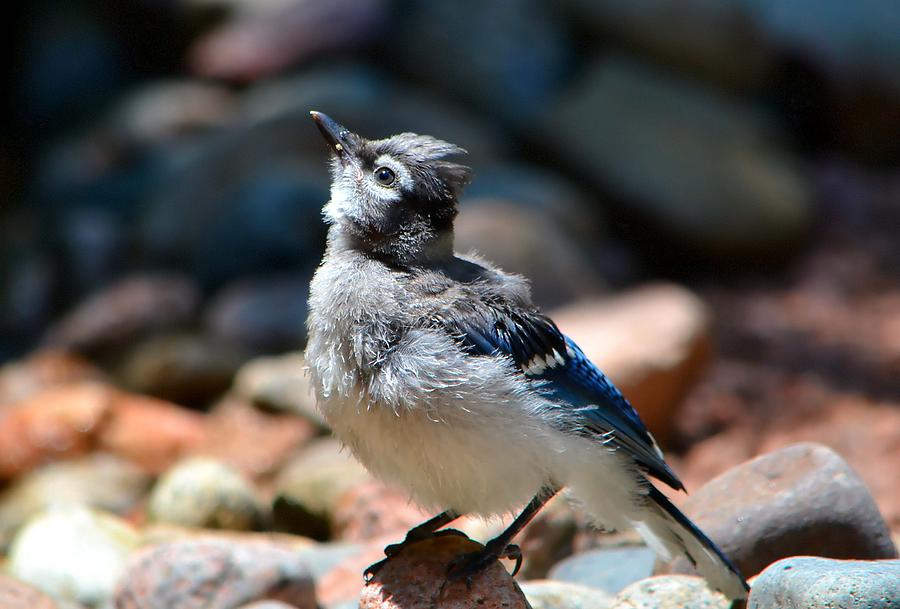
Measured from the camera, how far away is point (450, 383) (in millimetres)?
3436

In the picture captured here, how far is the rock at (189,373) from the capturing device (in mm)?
7945

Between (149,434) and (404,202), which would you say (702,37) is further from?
(404,202)

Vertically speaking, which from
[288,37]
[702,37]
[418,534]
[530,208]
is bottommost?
[418,534]

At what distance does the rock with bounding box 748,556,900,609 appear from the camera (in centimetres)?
293

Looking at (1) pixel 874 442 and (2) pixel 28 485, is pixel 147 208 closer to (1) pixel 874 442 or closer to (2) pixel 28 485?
(2) pixel 28 485

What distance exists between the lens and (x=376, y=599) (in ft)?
11.3

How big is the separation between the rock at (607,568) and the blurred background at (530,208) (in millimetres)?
1904

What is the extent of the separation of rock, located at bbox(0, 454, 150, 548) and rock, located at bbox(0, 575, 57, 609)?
7.48 feet

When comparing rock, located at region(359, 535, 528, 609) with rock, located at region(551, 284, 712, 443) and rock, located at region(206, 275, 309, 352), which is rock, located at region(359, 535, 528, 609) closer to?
rock, located at region(551, 284, 712, 443)

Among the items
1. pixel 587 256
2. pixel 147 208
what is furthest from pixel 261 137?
pixel 587 256

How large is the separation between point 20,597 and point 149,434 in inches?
128

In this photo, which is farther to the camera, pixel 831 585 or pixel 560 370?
pixel 560 370

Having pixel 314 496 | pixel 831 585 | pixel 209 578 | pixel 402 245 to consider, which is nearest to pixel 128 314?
pixel 314 496

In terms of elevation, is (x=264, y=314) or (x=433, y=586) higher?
(x=264, y=314)
